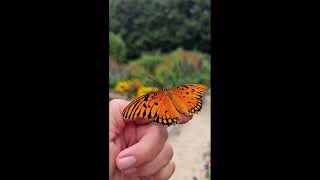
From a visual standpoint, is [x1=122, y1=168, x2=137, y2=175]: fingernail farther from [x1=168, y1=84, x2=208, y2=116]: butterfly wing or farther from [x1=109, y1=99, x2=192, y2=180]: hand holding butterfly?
[x1=168, y1=84, x2=208, y2=116]: butterfly wing

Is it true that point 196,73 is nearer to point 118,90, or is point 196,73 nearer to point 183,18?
point 118,90

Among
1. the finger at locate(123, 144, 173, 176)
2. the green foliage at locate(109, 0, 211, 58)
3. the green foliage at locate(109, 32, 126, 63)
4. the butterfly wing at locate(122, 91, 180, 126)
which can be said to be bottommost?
the finger at locate(123, 144, 173, 176)

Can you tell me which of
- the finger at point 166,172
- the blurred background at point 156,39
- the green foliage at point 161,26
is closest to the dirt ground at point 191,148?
the finger at point 166,172

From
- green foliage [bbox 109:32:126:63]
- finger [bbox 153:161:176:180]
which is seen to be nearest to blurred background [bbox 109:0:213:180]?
green foliage [bbox 109:32:126:63]

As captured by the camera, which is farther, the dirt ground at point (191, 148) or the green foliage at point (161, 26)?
the green foliage at point (161, 26)

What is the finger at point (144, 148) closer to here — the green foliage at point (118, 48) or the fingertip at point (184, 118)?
the fingertip at point (184, 118)

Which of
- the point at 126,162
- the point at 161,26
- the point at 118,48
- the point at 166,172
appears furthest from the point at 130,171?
the point at 161,26
